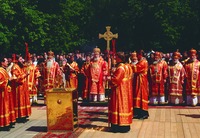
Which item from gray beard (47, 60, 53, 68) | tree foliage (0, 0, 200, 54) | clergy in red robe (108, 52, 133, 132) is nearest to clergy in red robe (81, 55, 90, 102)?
gray beard (47, 60, 53, 68)

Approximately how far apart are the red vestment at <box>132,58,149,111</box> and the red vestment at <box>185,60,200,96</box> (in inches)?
171

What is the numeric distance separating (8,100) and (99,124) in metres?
3.14

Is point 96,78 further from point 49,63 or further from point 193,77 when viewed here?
point 193,77

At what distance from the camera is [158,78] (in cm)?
1889

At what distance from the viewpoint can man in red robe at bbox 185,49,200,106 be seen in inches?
732

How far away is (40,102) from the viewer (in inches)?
822

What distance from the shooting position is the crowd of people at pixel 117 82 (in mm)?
12742

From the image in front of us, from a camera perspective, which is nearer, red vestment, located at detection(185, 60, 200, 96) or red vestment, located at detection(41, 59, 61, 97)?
red vestment, located at detection(185, 60, 200, 96)

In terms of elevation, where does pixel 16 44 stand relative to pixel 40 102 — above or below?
above

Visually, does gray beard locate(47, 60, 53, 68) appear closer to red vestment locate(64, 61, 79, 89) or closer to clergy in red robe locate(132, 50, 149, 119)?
red vestment locate(64, 61, 79, 89)

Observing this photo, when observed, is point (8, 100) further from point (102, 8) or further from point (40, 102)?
point (102, 8)

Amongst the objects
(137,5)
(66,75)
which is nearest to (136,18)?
(137,5)

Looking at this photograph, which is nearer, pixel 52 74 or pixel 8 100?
pixel 8 100

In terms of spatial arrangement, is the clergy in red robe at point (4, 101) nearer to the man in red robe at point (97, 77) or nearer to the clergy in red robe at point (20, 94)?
Result: the clergy in red robe at point (20, 94)
